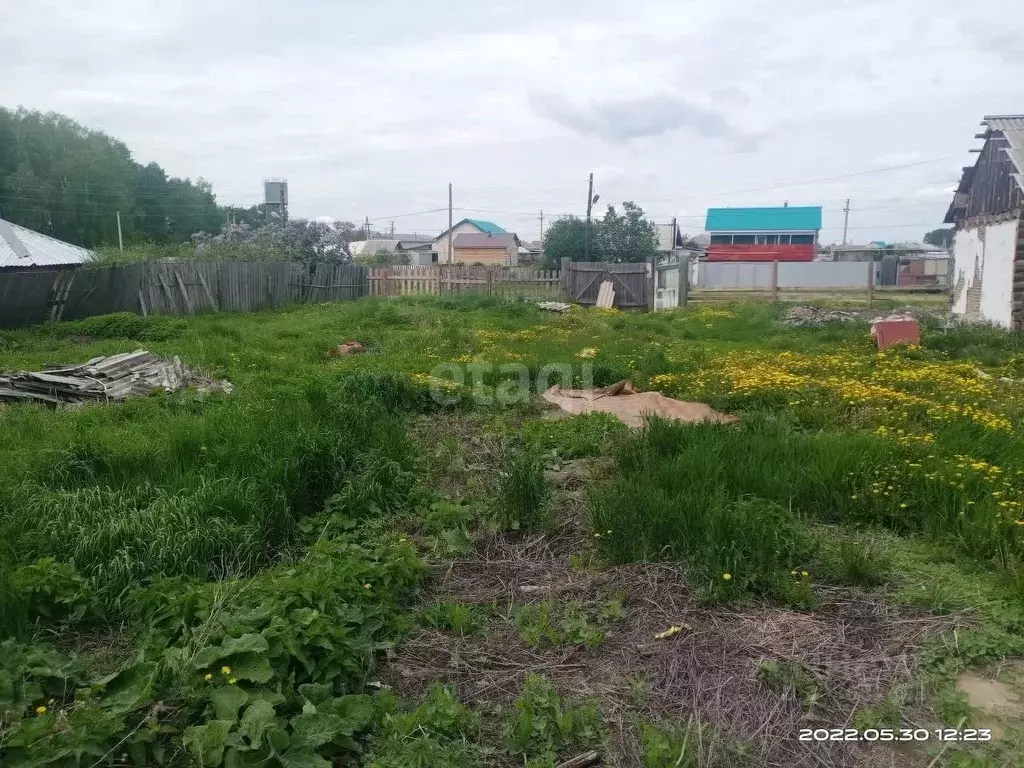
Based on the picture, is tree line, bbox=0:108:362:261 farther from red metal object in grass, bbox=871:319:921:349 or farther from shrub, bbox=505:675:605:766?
shrub, bbox=505:675:605:766

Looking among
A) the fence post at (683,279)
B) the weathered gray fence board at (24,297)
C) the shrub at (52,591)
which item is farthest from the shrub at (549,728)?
the fence post at (683,279)

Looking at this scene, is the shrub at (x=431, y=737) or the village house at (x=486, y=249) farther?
the village house at (x=486, y=249)

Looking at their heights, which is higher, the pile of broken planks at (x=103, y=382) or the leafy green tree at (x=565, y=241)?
the leafy green tree at (x=565, y=241)

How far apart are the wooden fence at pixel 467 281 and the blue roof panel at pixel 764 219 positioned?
103 ft

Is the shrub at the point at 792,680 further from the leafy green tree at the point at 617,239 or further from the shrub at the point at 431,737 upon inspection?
the leafy green tree at the point at 617,239

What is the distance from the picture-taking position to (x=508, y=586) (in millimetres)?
4105

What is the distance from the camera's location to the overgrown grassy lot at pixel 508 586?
2.79 m

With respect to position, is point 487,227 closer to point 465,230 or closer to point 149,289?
point 465,230

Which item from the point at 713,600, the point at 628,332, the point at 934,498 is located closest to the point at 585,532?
the point at 713,600

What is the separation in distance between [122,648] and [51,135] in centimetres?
4701

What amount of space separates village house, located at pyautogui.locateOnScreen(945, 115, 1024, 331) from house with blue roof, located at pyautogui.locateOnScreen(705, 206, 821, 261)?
3036 centimetres

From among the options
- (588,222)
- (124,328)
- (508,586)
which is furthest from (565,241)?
(508,586)

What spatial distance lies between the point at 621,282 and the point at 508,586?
18.7 metres
